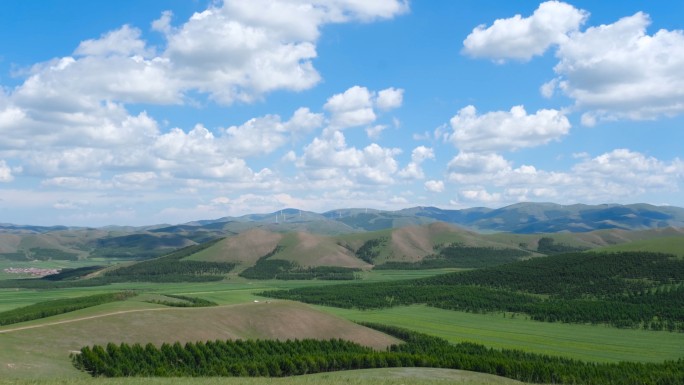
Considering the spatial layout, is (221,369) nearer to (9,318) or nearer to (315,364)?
(315,364)

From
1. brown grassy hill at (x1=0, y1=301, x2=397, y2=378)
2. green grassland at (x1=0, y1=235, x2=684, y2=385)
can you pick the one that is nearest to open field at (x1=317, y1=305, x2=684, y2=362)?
green grassland at (x1=0, y1=235, x2=684, y2=385)

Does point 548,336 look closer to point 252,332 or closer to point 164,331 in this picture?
point 252,332

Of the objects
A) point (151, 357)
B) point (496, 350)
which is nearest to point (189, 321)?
point (151, 357)

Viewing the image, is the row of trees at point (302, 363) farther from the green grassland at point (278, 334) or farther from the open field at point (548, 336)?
the open field at point (548, 336)

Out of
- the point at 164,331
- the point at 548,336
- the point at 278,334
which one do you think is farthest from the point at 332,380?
the point at 548,336

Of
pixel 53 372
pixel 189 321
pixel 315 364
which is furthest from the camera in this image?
pixel 189 321

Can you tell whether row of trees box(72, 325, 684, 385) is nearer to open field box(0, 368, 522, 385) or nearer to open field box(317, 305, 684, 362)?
open field box(0, 368, 522, 385)

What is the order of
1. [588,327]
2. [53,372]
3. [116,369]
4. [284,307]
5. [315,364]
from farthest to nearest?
[588,327], [284,307], [315,364], [116,369], [53,372]
